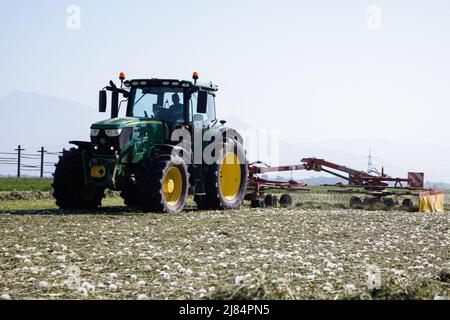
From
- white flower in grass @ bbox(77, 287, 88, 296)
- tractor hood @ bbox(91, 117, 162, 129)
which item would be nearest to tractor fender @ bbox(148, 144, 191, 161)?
tractor hood @ bbox(91, 117, 162, 129)

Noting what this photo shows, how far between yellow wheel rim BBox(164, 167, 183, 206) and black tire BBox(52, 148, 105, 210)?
2246 mm

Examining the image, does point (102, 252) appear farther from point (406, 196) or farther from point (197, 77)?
point (406, 196)

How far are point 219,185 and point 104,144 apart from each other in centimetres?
349

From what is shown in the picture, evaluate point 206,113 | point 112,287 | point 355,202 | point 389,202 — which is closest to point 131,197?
point 206,113

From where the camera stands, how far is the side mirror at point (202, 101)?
617 inches

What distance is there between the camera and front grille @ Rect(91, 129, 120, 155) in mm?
14883

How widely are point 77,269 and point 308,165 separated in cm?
1683

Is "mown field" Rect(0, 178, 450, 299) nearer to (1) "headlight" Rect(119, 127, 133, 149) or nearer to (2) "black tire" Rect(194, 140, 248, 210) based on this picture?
(1) "headlight" Rect(119, 127, 133, 149)

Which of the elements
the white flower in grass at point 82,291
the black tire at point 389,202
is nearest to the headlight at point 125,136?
the white flower in grass at point 82,291

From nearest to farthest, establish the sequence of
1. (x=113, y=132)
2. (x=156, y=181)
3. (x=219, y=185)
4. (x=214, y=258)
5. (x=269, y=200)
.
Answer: (x=214, y=258)
(x=156, y=181)
(x=113, y=132)
(x=219, y=185)
(x=269, y=200)

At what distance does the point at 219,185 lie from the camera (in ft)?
55.4

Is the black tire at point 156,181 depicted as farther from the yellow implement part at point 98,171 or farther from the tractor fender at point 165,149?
the yellow implement part at point 98,171

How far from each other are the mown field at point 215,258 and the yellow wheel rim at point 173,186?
4.03 feet

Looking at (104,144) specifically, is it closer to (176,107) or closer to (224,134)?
(176,107)
